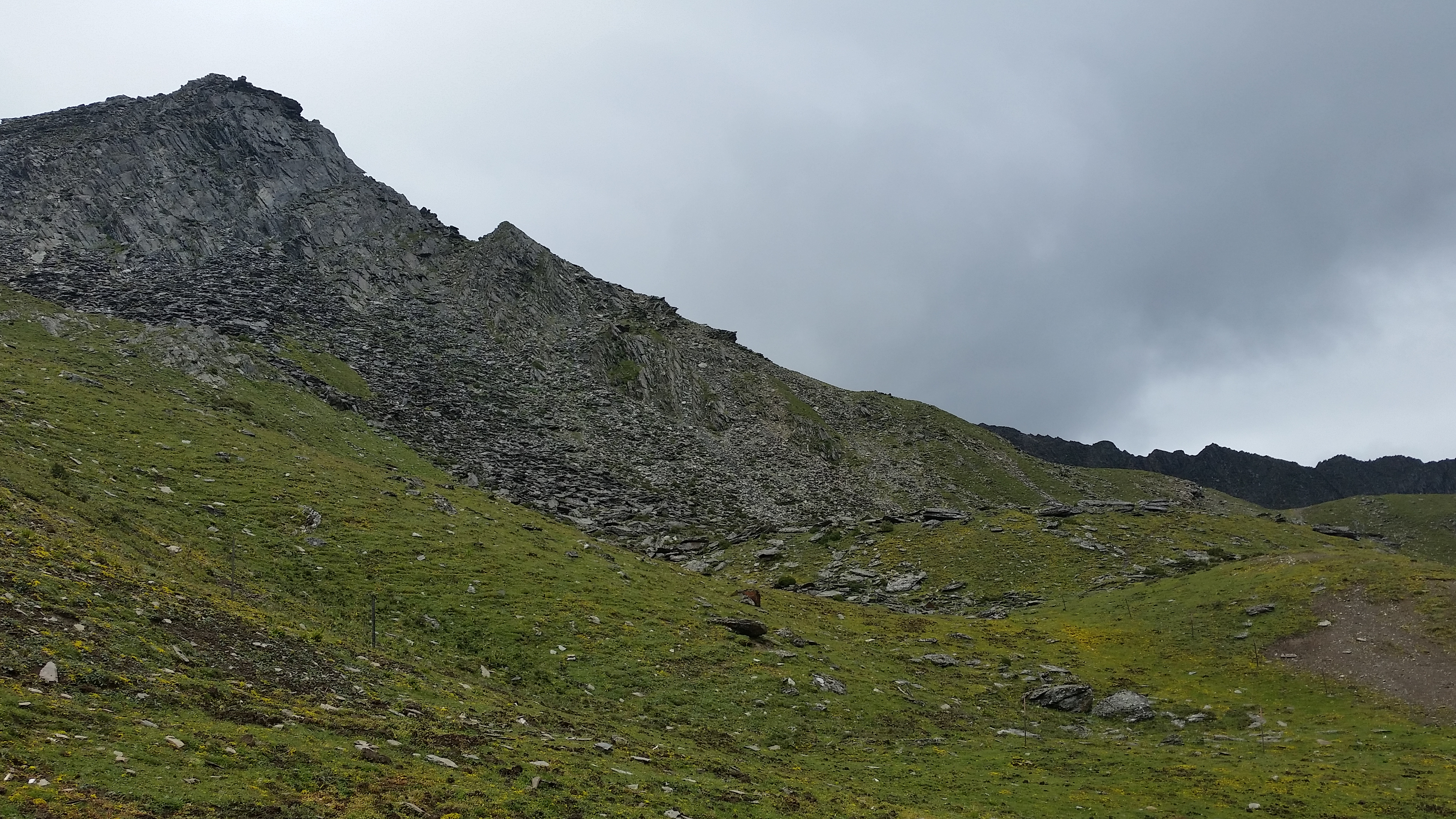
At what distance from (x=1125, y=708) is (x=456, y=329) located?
101981mm

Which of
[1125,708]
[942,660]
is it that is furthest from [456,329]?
[1125,708]

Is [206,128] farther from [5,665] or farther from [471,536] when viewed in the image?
[5,665]

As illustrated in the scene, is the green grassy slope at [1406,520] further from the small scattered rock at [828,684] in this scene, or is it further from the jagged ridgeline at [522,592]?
the small scattered rock at [828,684]

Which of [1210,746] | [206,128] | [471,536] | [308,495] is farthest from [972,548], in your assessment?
[206,128]

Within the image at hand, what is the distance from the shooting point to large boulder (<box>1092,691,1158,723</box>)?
40.9 m

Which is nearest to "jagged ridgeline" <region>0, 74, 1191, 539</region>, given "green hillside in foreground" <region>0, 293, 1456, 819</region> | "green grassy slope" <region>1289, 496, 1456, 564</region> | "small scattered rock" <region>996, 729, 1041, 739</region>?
"green hillside in foreground" <region>0, 293, 1456, 819</region>

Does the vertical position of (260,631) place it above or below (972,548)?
below

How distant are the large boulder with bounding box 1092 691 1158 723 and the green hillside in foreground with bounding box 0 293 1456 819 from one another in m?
0.91

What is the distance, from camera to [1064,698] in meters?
42.3

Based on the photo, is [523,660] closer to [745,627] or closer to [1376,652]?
[745,627]

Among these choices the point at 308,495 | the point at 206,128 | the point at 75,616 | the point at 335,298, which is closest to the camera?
the point at 75,616

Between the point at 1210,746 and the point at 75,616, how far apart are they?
147 feet

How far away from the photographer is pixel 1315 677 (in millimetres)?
43656

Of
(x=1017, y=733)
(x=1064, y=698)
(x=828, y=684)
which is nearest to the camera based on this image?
(x=1017, y=733)
